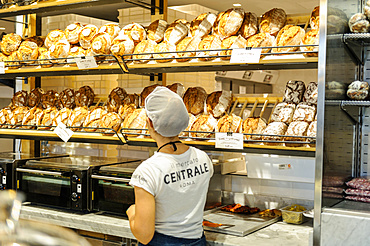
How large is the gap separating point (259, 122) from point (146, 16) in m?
3.11

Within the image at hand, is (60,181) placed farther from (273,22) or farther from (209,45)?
(273,22)

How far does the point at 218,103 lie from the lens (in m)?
2.66

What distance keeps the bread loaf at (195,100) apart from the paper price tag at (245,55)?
534 millimetres

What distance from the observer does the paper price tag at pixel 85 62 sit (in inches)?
108

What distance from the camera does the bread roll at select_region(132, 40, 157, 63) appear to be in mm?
2634

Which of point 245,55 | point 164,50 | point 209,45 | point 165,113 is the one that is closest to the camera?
point 165,113

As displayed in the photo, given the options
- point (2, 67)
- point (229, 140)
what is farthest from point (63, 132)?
point (229, 140)

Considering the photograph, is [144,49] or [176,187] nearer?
[176,187]

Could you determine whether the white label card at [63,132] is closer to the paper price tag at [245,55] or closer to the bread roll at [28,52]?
the bread roll at [28,52]

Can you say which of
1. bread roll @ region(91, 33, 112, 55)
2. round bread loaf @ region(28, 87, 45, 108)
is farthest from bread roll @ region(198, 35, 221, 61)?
round bread loaf @ region(28, 87, 45, 108)

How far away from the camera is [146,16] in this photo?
518 centimetres

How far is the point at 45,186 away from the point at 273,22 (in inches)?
68.4

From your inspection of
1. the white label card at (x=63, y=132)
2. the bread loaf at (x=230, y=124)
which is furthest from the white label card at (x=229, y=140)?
the white label card at (x=63, y=132)

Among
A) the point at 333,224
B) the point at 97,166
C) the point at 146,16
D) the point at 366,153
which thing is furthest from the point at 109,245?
the point at 146,16
